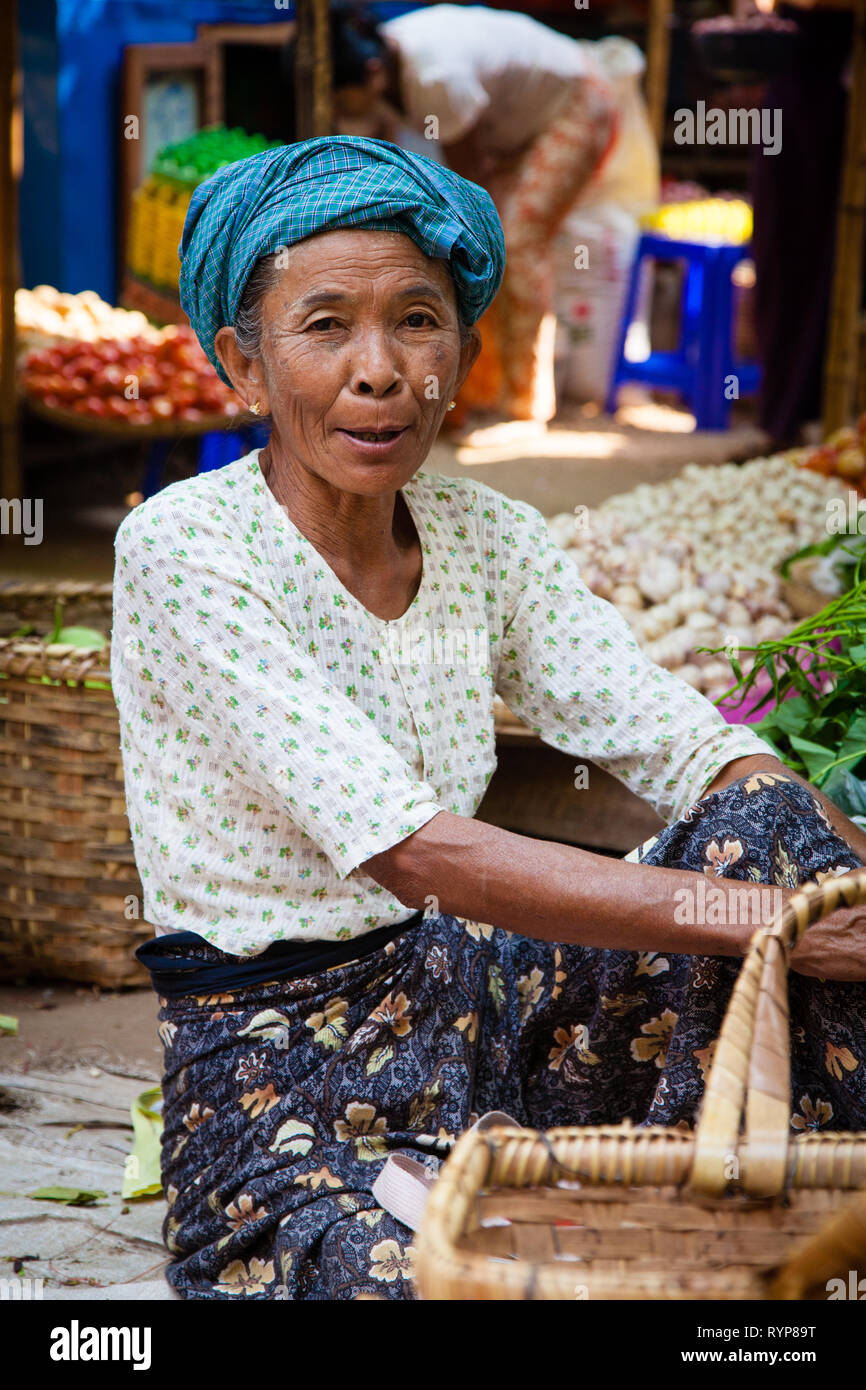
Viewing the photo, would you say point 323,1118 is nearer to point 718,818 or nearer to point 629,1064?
point 629,1064

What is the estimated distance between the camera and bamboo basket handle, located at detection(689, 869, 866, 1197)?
1032 millimetres

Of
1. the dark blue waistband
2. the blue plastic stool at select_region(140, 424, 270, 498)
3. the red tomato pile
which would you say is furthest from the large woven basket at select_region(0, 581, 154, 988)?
the red tomato pile

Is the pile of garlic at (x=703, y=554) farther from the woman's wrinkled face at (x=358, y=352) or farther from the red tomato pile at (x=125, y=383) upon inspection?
the red tomato pile at (x=125, y=383)

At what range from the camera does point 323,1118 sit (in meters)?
1.62

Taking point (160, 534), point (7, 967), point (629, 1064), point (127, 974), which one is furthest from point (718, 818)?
point (7, 967)

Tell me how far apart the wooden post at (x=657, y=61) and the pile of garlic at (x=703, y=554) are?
494 centimetres

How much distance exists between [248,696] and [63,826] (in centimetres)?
112

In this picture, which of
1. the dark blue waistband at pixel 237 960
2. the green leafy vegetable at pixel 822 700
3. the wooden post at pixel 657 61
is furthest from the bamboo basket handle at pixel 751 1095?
the wooden post at pixel 657 61

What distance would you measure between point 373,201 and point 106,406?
3.43 metres

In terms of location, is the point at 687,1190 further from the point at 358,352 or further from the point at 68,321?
the point at 68,321

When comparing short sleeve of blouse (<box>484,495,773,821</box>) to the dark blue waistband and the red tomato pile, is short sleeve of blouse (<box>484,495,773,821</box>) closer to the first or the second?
the dark blue waistband

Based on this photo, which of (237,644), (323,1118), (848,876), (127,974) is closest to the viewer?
(848,876)

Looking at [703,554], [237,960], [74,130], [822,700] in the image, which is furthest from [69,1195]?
[74,130]

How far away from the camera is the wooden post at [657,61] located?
25.9ft
